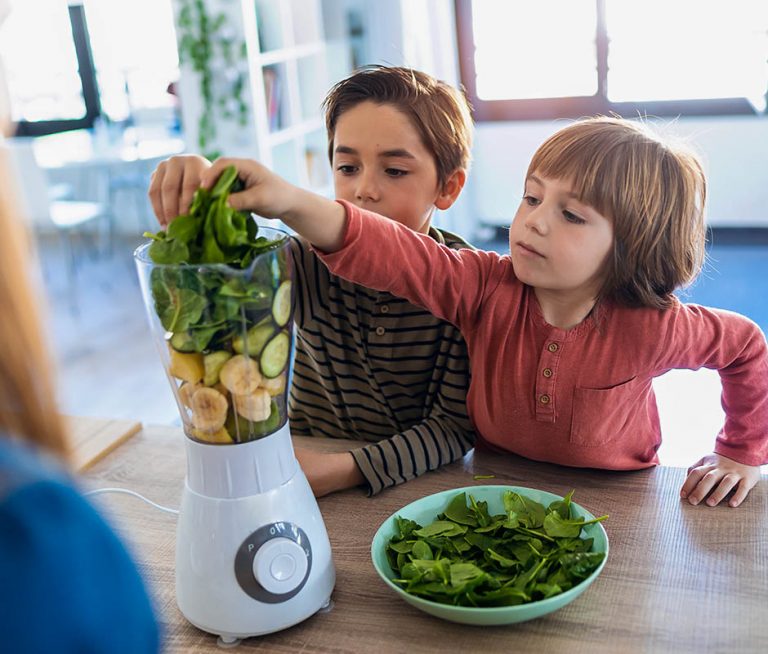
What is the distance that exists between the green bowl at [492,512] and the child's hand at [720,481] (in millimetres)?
178

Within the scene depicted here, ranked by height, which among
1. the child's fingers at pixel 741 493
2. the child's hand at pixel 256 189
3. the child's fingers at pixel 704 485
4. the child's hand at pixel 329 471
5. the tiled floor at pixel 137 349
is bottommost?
the tiled floor at pixel 137 349

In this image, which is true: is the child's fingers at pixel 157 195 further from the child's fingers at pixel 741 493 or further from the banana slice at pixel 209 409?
the child's fingers at pixel 741 493

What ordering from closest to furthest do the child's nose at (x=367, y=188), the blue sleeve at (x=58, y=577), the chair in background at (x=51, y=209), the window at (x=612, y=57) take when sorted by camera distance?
the blue sleeve at (x=58, y=577), the child's nose at (x=367, y=188), the window at (x=612, y=57), the chair in background at (x=51, y=209)

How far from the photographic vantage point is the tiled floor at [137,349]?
292 cm

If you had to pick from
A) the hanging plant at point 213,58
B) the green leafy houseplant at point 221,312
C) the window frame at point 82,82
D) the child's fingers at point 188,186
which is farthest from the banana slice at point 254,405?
the window frame at point 82,82

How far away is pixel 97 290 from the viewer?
16.3ft

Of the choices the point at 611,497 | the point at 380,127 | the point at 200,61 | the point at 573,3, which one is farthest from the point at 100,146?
the point at 611,497

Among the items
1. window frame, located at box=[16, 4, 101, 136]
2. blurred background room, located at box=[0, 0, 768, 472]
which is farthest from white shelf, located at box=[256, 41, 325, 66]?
window frame, located at box=[16, 4, 101, 136]

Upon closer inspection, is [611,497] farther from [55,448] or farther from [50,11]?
[50,11]

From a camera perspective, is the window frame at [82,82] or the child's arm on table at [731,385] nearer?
the child's arm on table at [731,385]

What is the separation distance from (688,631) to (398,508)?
361mm

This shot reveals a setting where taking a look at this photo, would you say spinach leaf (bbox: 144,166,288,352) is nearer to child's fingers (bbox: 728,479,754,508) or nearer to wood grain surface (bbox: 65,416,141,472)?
wood grain surface (bbox: 65,416,141,472)

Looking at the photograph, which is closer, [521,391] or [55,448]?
[55,448]

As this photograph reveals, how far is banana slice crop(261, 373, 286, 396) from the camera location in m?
0.82
